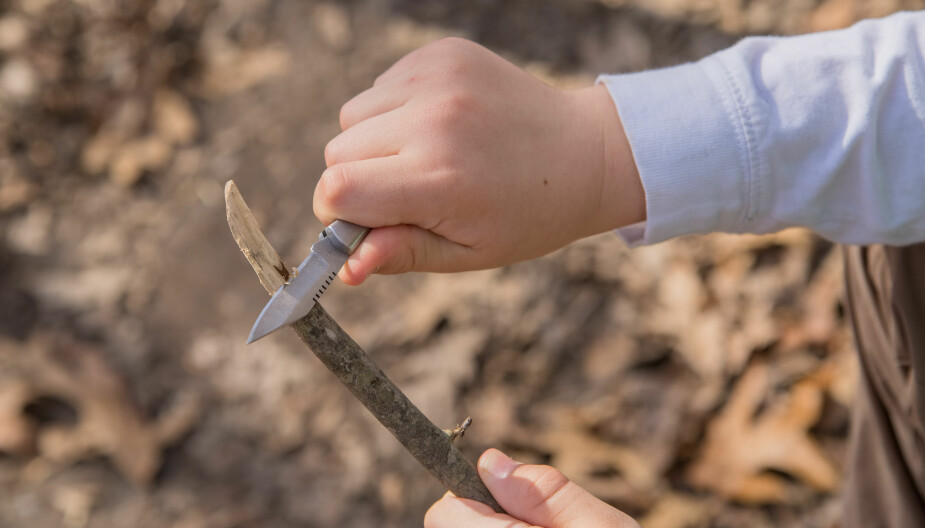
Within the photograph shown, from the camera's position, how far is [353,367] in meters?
0.83

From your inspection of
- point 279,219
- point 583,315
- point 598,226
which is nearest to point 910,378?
point 598,226

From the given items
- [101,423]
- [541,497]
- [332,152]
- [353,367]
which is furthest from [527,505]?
[101,423]

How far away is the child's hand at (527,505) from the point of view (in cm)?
89

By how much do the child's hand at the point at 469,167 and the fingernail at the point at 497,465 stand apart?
10.3 inches

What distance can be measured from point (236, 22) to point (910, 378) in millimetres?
2743

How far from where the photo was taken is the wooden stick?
81 centimetres

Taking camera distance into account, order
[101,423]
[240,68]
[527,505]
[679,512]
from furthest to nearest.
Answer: [240,68]
[101,423]
[679,512]
[527,505]

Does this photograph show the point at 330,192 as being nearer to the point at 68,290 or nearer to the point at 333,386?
the point at 333,386

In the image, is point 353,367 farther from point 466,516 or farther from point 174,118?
point 174,118

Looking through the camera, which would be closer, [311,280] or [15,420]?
[311,280]

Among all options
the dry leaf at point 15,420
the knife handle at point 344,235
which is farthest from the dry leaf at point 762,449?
the dry leaf at point 15,420

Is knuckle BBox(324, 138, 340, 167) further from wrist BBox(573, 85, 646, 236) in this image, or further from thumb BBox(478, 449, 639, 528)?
thumb BBox(478, 449, 639, 528)

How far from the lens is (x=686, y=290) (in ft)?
6.45

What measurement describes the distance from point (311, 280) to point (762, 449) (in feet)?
4.40
